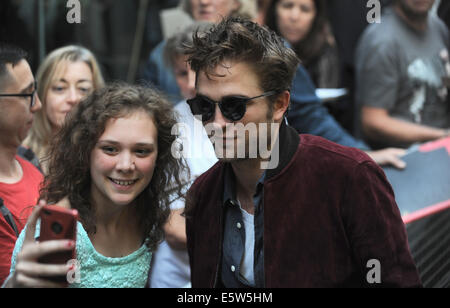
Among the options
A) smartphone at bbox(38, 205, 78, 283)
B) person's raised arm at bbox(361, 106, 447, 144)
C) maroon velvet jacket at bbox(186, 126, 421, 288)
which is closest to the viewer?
smartphone at bbox(38, 205, 78, 283)

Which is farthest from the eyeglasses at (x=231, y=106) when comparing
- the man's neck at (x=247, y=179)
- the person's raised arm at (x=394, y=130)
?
the person's raised arm at (x=394, y=130)

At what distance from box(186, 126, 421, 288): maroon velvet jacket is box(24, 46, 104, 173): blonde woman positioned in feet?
6.62

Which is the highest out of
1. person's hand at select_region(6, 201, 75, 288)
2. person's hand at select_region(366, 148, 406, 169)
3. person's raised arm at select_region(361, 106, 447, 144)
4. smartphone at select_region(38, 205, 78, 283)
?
person's raised arm at select_region(361, 106, 447, 144)

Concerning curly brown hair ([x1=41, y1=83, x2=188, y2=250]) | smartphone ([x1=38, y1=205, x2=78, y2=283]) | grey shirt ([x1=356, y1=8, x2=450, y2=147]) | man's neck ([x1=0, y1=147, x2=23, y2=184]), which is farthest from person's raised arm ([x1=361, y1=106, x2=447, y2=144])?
smartphone ([x1=38, y1=205, x2=78, y2=283])

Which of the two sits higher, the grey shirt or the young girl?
the grey shirt

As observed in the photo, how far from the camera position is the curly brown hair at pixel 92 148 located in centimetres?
288

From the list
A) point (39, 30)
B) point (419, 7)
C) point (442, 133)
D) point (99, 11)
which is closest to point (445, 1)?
point (419, 7)

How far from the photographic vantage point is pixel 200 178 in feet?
9.46

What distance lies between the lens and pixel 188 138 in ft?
11.7

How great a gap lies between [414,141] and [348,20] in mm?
1456

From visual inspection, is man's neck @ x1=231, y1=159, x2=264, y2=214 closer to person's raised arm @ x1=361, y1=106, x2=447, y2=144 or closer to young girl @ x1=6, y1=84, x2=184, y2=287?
young girl @ x1=6, y1=84, x2=184, y2=287

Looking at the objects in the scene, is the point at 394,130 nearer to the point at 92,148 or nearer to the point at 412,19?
the point at 412,19

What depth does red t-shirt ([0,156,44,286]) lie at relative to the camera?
2807 millimetres
